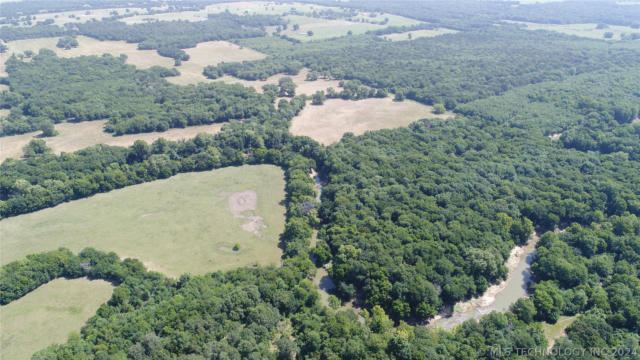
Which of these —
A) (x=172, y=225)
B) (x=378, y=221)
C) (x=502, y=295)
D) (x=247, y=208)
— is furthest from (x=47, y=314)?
(x=502, y=295)

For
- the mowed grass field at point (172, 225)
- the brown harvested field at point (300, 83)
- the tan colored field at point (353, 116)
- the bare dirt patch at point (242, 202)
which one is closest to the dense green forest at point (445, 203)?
the mowed grass field at point (172, 225)

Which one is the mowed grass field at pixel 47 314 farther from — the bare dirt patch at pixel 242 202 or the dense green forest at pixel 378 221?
the bare dirt patch at pixel 242 202

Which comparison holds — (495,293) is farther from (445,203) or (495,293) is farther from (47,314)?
(47,314)

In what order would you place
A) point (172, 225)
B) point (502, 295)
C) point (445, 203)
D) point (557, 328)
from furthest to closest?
point (172, 225)
point (445, 203)
point (502, 295)
point (557, 328)

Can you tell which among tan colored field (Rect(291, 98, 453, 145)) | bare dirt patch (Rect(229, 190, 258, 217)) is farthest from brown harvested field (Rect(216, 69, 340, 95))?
bare dirt patch (Rect(229, 190, 258, 217))

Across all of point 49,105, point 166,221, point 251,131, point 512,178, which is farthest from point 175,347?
point 49,105

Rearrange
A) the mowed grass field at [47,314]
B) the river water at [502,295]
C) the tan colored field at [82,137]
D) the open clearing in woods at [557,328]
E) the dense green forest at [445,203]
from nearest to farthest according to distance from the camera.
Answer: the mowed grass field at [47,314] → the open clearing in woods at [557,328] → the river water at [502,295] → the dense green forest at [445,203] → the tan colored field at [82,137]
